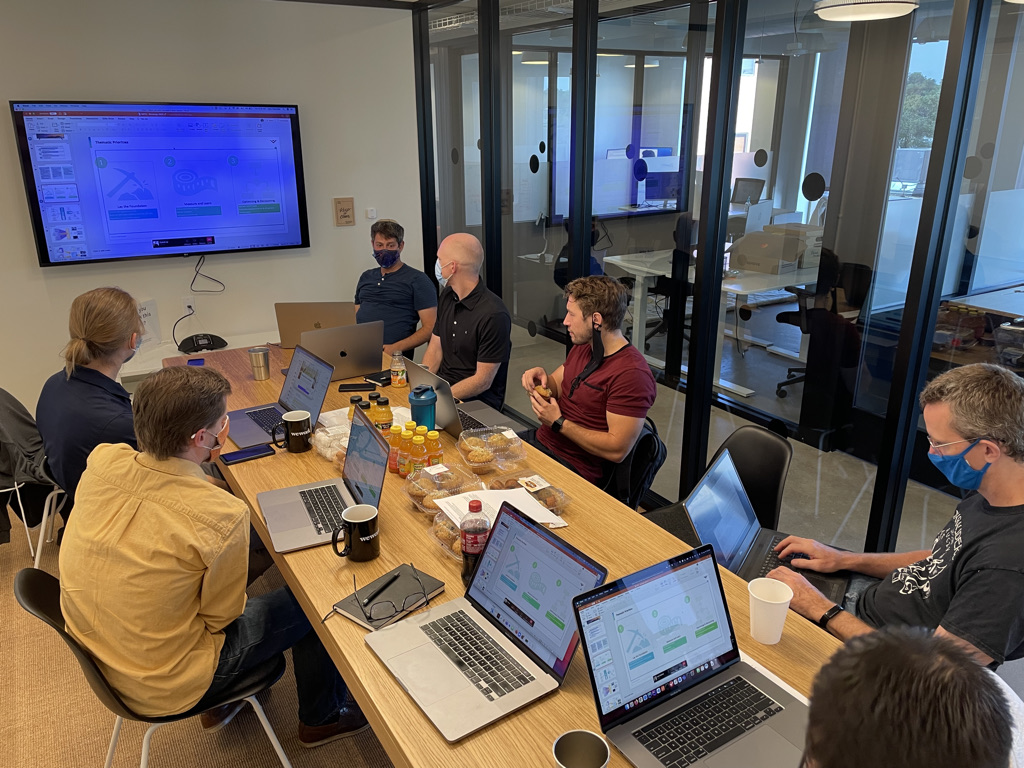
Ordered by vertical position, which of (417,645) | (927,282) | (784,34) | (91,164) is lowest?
(417,645)

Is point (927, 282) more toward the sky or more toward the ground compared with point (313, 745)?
more toward the sky

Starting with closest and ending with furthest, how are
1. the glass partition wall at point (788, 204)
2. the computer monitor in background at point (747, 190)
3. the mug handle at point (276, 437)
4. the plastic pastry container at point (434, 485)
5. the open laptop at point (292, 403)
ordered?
the plastic pastry container at point (434, 485), the glass partition wall at point (788, 204), the mug handle at point (276, 437), the open laptop at point (292, 403), the computer monitor in background at point (747, 190)

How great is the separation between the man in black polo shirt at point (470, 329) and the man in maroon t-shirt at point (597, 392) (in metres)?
0.52

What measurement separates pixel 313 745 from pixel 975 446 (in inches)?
85.4

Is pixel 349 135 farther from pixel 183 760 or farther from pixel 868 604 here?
pixel 868 604

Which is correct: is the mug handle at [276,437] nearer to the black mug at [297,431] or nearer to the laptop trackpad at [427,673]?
the black mug at [297,431]

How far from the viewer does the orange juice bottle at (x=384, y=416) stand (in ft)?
9.05

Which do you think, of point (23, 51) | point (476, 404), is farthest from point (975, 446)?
point (23, 51)

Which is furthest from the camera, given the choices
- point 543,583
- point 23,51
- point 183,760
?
point 23,51

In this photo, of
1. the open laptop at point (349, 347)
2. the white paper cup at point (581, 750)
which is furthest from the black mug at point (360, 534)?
the open laptop at point (349, 347)

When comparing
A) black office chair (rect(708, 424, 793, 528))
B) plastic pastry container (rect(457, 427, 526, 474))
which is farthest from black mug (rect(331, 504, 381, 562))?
black office chair (rect(708, 424, 793, 528))

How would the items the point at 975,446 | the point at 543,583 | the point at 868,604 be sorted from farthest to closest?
1. the point at 868,604
2. the point at 975,446
3. the point at 543,583

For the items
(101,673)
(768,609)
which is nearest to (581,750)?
(768,609)

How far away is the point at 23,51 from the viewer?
4109mm
